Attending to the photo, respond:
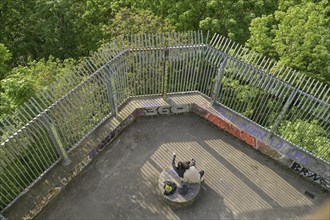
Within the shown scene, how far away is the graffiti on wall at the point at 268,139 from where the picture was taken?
12.4 meters

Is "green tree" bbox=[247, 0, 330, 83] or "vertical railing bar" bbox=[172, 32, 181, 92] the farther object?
"green tree" bbox=[247, 0, 330, 83]

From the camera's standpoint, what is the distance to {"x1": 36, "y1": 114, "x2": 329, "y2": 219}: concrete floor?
37.7ft

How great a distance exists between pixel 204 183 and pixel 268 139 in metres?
2.88

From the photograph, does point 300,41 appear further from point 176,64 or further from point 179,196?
point 179,196

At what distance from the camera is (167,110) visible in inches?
538

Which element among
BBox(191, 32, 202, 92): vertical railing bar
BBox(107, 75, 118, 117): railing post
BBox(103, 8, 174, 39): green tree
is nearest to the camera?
BBox(107, 75, 118, 117): railing post

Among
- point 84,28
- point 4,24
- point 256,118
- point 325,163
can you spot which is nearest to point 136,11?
point 84,28

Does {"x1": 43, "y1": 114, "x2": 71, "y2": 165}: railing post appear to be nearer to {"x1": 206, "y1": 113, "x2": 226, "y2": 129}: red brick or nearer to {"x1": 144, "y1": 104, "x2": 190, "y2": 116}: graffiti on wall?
{"x1": 144, "y1": 104, "x2": 190, "y2": 116}: graffiti on wall

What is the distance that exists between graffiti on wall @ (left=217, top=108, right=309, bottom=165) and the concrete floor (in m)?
0.57

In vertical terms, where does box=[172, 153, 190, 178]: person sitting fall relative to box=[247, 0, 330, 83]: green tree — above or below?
below

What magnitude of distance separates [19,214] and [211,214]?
6.00 metres

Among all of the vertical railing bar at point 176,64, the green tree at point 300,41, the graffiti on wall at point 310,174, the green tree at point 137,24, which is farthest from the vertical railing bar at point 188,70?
the green tree at point 137,24

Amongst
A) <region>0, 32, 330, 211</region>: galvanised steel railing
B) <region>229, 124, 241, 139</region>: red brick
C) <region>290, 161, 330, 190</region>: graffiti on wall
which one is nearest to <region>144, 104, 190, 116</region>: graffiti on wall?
<region>0, 32, 330, 211</region>: galvanised steel railing

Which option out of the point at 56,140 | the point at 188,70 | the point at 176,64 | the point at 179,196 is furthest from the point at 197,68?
the point at 56,140
